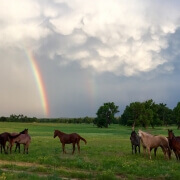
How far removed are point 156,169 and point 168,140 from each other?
5.06 m

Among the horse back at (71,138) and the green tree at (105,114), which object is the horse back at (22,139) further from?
the green tree at (105,114)

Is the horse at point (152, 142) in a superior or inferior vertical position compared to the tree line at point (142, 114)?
inferior

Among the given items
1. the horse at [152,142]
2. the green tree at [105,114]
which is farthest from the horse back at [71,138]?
the green tree at [105,114]

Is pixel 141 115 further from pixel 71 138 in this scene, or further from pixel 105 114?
pixel 71 138

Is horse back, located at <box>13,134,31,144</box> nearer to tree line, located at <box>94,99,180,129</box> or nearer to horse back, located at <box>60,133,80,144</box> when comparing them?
horse back, located at <box>60,133,80,144</box>

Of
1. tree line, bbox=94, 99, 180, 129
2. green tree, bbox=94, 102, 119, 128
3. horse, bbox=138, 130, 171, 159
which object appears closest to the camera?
horse, bbox=138, 130, 171, 159

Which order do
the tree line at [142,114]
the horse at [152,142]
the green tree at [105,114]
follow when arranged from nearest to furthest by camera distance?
1. the horse at [152,142]
2. the tree line at [142,114]
3. the green tree at [105,114]

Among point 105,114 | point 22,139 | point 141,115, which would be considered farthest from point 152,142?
point 105,114

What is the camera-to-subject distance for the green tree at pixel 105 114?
5241 inches

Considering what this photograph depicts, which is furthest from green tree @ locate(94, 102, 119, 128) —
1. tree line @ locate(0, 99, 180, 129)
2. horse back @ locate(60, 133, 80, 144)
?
horse back @ locate(60, 133, 80, 144)

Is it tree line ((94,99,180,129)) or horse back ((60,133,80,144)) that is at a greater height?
tree line ((94,99,180,129))

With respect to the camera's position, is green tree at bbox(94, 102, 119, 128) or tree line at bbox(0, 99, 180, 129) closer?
tree line at bbox(0, 99, 180, 129)

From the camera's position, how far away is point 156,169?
15352mm

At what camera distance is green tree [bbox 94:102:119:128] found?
13312cm
